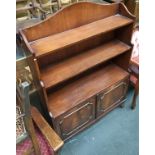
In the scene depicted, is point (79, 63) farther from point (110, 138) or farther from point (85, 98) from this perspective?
point (110, 138)

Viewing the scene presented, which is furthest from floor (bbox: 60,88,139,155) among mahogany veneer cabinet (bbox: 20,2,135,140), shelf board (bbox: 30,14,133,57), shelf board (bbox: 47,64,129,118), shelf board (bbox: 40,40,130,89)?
shelf board (bbox: 30,14,133,57)

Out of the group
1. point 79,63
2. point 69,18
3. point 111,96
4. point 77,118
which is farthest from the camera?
point 111,96

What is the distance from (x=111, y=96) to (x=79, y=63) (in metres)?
0.56

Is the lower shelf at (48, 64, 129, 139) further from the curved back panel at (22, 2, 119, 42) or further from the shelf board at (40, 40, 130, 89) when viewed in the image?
the curved back panel at (22, 2, 119, 42)

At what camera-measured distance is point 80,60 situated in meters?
1.64

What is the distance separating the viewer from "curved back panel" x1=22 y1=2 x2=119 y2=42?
1249 mm

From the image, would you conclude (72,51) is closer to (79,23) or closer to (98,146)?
(79,23)

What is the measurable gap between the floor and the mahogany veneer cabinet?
0.14 m

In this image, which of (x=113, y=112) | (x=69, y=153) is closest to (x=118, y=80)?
(x=113, y=112)

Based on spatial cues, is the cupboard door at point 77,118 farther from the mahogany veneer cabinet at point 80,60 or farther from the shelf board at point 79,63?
the shelf board at point 79,63

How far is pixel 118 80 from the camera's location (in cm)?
183

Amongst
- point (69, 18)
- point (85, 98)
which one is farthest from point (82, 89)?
point (69, 18)
